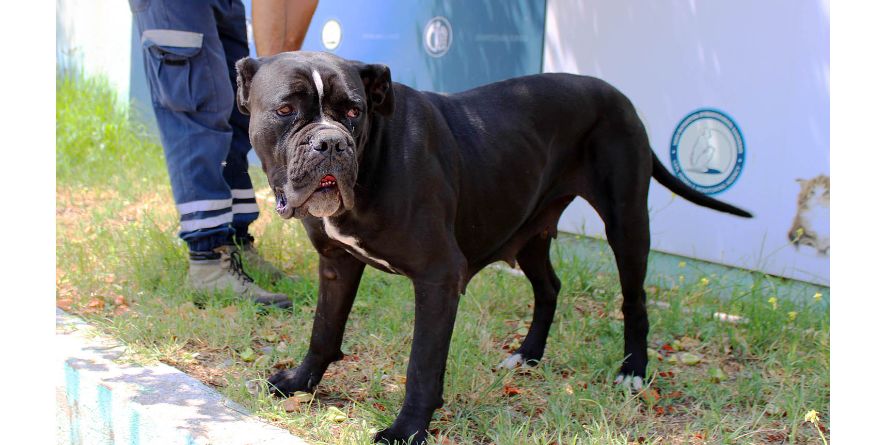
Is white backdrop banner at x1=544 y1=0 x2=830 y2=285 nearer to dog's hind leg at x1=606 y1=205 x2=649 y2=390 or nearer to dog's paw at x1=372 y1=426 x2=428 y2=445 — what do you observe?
dog's hind leg at x1=606 y1=205 x2=649 y2=390

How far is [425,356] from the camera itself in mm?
2738

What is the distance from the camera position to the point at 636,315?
350cm

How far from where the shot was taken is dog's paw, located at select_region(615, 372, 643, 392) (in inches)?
133

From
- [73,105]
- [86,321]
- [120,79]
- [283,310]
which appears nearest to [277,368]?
[283,310]

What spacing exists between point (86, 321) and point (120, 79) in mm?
5385

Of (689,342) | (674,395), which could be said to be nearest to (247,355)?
(674,395)

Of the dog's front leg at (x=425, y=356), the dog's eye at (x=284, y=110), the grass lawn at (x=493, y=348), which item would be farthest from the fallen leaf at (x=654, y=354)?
the dog's eye at (x=284, y=110)

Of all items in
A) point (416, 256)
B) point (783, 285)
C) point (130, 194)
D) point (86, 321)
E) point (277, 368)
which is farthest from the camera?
point (130, 194)

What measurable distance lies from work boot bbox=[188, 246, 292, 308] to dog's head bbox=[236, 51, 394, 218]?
1.65 metres

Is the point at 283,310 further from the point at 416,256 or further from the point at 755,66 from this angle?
the point at 755,66

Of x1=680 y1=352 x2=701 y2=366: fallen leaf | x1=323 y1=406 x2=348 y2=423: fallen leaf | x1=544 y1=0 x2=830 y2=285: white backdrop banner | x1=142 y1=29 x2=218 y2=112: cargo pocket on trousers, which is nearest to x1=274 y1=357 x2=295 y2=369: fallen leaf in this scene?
x1=323 y1=406 x2=348 y2=423: fallen leaf

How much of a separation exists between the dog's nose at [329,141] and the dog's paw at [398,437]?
3.18 ft

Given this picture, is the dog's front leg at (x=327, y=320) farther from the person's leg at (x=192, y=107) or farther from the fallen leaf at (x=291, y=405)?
the person's leg at (x=192, y=107)

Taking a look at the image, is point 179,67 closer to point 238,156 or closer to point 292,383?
point 238,156
